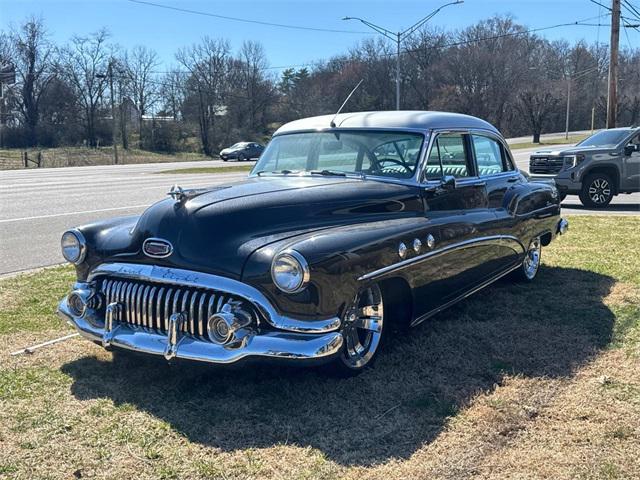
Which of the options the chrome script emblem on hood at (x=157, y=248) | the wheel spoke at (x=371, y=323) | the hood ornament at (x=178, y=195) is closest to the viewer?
the chrome script emblem on hood at (x=157, y=248)

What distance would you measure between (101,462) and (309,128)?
11.1ft

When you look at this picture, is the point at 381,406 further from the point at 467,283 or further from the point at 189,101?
the point at 189,101

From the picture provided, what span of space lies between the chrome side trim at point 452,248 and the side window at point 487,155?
63 centimetres

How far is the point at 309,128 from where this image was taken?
224 inches

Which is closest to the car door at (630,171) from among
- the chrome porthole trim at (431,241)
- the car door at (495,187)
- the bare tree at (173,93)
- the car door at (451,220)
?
the car door at (495,187)

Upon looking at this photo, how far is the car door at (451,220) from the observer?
4.72 metres

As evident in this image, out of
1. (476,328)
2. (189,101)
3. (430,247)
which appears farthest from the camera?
(189,101)

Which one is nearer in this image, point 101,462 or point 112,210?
point 101,462

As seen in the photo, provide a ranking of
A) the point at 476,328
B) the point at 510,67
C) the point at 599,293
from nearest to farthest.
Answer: the point at 476,328 → the point at 599,293 → the point at 510,67

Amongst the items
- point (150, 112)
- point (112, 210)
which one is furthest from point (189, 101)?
point (112, 210)

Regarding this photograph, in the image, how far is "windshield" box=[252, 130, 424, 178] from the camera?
16.9ft

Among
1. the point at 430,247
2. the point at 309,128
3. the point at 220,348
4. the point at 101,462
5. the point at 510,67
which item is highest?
the point at 510,67

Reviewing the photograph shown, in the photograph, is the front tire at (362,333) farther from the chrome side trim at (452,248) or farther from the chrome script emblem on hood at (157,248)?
the chrome script emblem on hood at (157,248)

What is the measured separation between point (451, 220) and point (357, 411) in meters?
1.90
